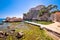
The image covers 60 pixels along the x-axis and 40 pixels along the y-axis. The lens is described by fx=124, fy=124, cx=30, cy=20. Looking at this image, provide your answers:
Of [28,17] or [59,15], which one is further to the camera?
[28,17]

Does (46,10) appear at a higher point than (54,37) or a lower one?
higher

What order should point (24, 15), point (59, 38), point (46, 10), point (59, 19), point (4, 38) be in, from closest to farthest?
point (59, 38), point (4, 38), point (59, 19), point (46, 10), point (24, 15)

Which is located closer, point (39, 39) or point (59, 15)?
point (39, 39)

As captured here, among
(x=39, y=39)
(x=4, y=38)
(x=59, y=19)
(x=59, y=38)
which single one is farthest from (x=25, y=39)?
(x=59, y=19)

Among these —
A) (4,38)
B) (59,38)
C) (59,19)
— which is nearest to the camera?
(59,38)

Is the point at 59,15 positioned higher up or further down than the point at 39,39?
higher up

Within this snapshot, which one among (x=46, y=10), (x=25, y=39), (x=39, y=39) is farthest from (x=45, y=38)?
(x=46, y=10)

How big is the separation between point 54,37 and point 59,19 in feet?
59.9

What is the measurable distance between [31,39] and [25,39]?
1.97ft

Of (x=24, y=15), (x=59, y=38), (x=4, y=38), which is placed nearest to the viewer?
(x=59, y=38)

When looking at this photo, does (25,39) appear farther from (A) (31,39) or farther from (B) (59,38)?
(B) (59,38)

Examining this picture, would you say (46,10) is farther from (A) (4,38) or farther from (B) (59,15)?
(A) (4,38)

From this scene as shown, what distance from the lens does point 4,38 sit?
41.3 ft

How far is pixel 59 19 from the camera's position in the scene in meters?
29.7
